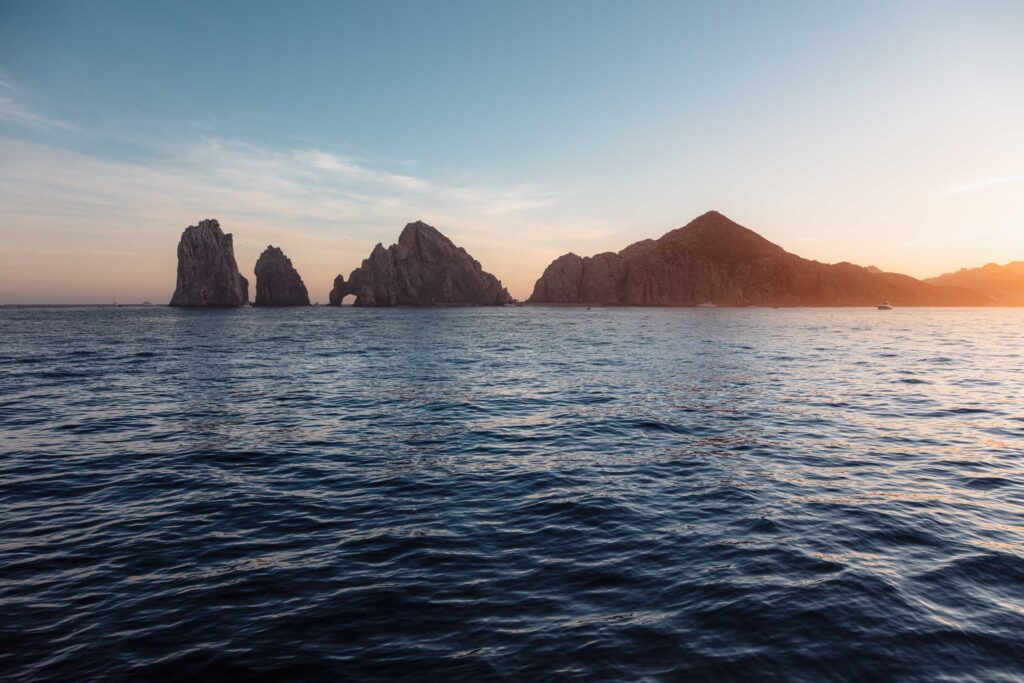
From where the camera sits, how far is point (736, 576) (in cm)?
942

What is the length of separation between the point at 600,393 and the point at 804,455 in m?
14.0

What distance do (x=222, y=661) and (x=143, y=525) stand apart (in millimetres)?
6667

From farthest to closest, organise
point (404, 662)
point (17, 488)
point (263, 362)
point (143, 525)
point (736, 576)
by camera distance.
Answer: point (263, 362) < point (17, 488) < point (143, 525) < point (736, 576) < point (404, 662)

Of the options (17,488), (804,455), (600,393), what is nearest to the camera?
(17,488)

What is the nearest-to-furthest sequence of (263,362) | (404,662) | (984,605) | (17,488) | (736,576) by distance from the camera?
(404,662) < (984,605) < (736,576) < (17,488) < (263,362)

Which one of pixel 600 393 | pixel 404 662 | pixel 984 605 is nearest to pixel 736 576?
pixel 984 605

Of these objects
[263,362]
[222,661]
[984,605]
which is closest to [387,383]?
[263,362]

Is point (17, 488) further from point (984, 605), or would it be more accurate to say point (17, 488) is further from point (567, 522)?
point (984, 605)

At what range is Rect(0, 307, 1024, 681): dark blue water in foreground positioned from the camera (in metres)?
7.30

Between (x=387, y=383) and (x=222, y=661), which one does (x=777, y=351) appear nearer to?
(x=387, y=383)

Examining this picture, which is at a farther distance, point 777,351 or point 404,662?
point 777,351

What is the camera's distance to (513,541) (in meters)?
10.9

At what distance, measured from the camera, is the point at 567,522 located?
1196 cm

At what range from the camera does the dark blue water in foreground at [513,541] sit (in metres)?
7.30
